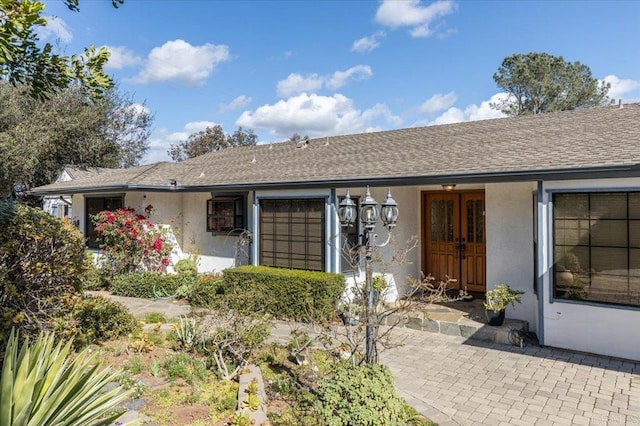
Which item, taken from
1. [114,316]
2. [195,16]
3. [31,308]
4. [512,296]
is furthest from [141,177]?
[512,296]

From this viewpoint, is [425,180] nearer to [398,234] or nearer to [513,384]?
[398,234]

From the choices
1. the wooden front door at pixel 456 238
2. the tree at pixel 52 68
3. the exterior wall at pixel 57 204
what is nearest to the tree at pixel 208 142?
the exterior wall at pixel 57 204

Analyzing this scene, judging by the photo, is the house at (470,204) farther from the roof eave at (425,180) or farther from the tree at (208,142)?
the tree at (208,142)

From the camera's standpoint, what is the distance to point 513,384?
5.61 m

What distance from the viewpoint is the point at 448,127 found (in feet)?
39.2

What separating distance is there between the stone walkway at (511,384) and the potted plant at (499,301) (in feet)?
1.81

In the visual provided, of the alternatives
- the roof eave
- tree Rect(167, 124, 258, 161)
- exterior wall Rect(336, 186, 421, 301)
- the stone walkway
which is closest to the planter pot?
the stone walkway

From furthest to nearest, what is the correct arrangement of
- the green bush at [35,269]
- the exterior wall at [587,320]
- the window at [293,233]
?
the window at [293,233] → the exterior wall at [587,320] → the green bush at [35,269]

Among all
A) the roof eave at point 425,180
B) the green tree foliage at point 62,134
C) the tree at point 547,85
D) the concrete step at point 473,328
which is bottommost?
the concrete step at point 473,328

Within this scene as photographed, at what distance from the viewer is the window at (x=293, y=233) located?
9766mm

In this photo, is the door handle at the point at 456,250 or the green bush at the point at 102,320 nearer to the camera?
the green bush at the point at 102,320

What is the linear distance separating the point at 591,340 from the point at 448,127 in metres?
7.13

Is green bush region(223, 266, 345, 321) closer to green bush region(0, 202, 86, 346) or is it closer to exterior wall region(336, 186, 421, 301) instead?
exterior wall region(336, 186, 421, 301)

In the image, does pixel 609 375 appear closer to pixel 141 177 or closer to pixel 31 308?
pixel 31 308
